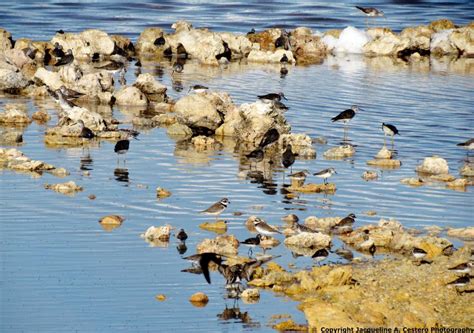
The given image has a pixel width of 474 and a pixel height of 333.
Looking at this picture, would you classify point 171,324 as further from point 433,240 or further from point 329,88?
point 329,88

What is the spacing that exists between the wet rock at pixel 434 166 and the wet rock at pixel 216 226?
6.53 metres

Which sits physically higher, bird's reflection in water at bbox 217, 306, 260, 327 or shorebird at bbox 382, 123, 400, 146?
shorebird at bbox 382, 123, 400, 146

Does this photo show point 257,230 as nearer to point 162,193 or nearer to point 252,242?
point 252,242

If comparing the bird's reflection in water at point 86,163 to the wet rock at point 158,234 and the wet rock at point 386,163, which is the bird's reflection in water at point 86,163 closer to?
the wet rock at point 158,234

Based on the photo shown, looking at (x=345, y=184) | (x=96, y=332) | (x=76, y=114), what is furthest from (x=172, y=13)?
(x=96, y=332)

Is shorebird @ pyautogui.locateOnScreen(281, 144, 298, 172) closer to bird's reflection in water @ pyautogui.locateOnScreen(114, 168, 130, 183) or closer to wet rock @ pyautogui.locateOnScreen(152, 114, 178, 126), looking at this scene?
bird's reflection in water @ pyautogui.locateOnScreen(114, 168, 130, 183)

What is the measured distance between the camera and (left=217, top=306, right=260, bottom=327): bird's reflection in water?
14.5 meters

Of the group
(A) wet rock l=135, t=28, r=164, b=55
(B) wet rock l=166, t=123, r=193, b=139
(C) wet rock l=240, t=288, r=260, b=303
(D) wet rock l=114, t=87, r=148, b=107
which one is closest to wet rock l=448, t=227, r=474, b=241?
(C) wet rock l=240, t=288, r=260, b=303

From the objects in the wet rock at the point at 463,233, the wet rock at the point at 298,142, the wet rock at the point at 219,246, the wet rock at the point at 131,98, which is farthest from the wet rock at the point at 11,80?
the wet rock at the point at 463,233

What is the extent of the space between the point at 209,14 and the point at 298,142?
3174 cm

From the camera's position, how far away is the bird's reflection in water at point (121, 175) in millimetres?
22609

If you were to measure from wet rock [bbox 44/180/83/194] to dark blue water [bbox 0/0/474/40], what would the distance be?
85.1 feet

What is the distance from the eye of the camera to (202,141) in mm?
Answer: 26672

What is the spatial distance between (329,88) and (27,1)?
2806 centimetres
